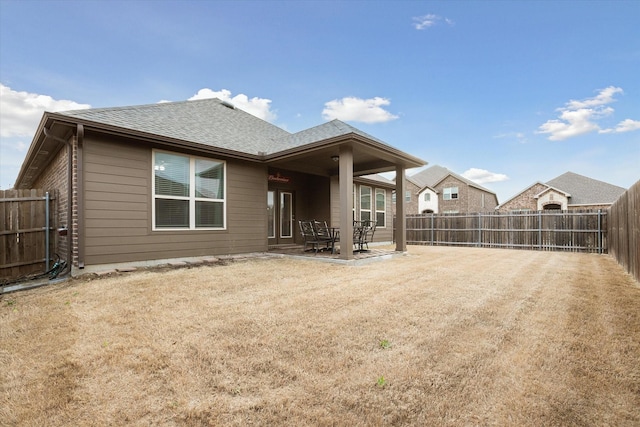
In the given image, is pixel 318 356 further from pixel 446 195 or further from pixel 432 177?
pixel 432 177

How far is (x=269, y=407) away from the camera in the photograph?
1.73m

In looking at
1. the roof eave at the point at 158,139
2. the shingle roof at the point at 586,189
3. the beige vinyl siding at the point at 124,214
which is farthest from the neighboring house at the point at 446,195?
the beige vinyl siding at the point at 124,214

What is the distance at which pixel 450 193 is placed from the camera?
29.4 m

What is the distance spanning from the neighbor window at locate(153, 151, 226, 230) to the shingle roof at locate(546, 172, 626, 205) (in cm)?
2931

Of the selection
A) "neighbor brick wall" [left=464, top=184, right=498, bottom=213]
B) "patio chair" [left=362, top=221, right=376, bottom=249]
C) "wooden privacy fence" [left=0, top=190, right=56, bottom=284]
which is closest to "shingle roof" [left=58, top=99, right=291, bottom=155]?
"wooden privacy fence" [left=0, top=190, right=56, bottom=284]

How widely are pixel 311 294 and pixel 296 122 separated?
44.3ft

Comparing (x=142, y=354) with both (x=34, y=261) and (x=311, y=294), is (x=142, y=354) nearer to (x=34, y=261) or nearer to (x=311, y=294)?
(x=311, y=294)

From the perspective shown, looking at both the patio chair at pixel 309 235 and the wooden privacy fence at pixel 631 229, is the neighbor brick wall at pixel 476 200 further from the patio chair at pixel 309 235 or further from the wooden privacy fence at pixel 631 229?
the patio chair at pixel 309 235

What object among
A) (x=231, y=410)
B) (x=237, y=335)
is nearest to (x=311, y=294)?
(x=237, y=335)

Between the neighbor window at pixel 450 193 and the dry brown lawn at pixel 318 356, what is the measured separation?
26191 mm

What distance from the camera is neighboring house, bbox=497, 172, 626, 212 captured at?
23.9 meters

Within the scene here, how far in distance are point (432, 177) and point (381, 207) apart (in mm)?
23349

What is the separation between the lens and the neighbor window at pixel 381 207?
13.1 metres

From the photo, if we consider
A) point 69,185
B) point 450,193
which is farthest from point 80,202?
point 450,193
